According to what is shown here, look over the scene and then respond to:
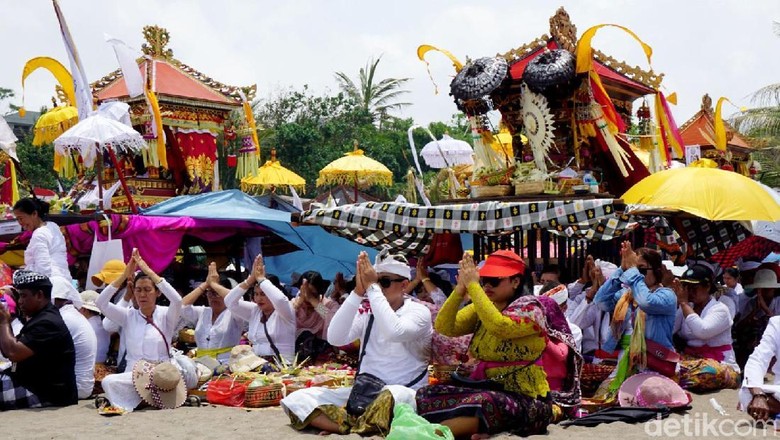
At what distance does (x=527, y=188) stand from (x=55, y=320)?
16.2 ft

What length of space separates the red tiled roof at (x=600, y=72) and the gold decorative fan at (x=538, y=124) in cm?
29

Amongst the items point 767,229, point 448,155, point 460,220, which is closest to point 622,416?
point 460,220

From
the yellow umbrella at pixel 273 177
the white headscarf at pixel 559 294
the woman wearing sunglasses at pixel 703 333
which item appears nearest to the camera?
the white headscarf at pixel 559 294

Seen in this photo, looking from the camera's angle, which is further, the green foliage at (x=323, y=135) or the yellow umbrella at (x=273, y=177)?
the green foliage at (x=323, y=135)

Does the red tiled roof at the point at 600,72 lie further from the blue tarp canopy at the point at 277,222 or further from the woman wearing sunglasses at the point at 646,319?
the woman wearing sunglasses at the point at 646,319

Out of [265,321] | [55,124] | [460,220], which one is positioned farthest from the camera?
[55,124]

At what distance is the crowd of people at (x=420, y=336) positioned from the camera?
5.39 metres

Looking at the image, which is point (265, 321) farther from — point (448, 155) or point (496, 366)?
point (448, 155)

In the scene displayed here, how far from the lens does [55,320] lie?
6.80 meters

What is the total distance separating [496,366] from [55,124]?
979 centimetres

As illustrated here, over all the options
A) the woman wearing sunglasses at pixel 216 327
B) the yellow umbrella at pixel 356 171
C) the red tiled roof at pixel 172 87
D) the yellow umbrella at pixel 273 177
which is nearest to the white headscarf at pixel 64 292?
the woman wearing sunglasses at pixel 216 327

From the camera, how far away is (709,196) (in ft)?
24.6

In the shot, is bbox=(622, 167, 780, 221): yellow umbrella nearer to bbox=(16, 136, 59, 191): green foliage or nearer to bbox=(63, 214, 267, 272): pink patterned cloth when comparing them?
bbox=(63, 214, 267, 272): pink patterned cloth

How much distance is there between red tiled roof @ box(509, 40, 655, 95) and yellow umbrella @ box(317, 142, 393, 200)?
6961 millimetres
